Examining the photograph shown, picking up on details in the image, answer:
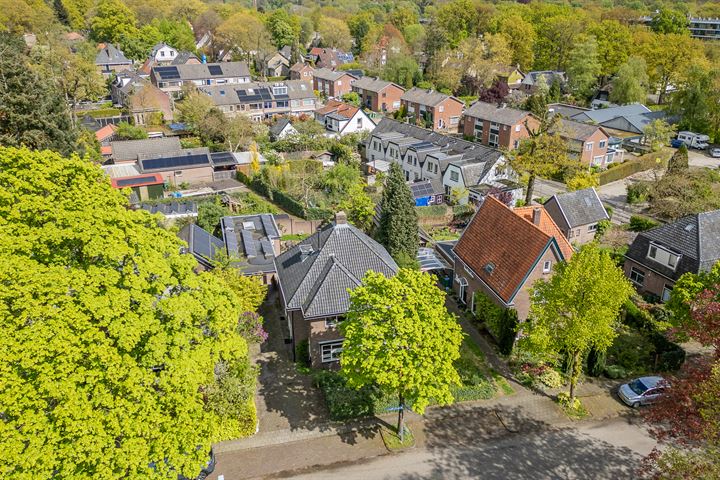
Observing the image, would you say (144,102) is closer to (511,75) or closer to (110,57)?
(110,57)

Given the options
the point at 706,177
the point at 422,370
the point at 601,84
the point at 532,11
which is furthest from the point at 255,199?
the point at 532,11

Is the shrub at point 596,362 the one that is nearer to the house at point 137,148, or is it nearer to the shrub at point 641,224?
the shrub at point 641,224

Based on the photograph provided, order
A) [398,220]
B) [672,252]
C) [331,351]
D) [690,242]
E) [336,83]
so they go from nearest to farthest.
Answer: [331,351] < [690,242] < [672,252] < [398,220] < [336,83]

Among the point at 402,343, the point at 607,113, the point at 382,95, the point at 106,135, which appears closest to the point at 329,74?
the point at 382,95

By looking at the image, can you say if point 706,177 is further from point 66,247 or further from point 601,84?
point 601,84

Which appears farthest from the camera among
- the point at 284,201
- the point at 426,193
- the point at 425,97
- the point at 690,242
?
the point at 425,97

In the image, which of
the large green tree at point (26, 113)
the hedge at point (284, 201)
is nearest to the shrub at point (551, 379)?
the hedge at point (284, 201)
